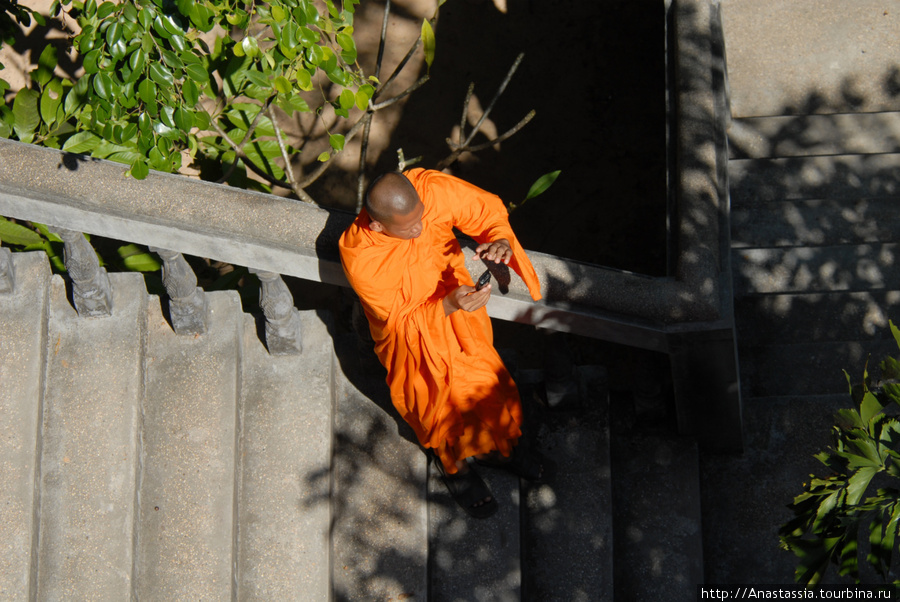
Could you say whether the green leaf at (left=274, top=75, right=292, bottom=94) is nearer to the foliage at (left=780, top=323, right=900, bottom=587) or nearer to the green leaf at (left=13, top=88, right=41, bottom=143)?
the green leaf at (left=13, top=88, right=41, bottom=143)

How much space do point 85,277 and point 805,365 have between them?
3.66 metres

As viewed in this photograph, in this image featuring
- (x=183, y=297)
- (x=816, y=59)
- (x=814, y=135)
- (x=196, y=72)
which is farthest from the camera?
(x=816, y=59)

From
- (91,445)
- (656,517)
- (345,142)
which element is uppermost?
(345,142)

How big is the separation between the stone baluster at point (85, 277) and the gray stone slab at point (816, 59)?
3.94 m

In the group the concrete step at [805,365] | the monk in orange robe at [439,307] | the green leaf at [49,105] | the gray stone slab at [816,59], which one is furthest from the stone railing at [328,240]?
the gray stone slab at [816,59]

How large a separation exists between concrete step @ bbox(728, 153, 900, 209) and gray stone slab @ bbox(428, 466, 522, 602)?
242cm

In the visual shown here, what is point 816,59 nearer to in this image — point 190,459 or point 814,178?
point 814,178

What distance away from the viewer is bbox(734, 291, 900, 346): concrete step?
405cm

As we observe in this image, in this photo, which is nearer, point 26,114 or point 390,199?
point 390,199

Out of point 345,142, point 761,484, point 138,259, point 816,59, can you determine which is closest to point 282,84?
point 345,142

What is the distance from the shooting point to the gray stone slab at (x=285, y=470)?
327cm

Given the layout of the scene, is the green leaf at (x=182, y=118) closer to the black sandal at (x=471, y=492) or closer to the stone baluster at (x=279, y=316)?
the stone baluster at (x=279, y=316)

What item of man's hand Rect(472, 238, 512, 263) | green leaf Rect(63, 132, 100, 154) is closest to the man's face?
man's hand Rect(472, 238, 512, 263)

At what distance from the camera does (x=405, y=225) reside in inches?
112
